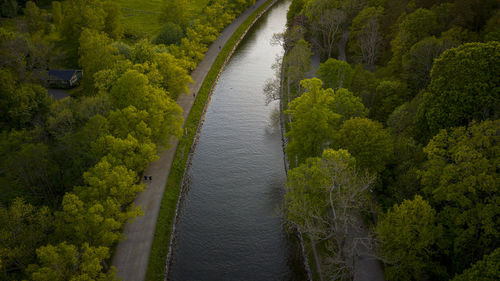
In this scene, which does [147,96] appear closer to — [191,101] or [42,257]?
[191,101]

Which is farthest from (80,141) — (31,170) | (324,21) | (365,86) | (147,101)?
(324,21)

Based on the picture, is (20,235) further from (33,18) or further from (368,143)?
(33,18)

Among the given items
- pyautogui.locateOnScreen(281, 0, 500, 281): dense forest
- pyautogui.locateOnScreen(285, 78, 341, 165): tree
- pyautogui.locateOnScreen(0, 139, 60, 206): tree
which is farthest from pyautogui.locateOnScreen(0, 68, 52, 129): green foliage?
pyautogui.locateOnScreen(281, 0, 500, 281): dense forest

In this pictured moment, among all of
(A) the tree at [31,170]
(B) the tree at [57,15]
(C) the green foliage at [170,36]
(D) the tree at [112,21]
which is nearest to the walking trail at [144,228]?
(A) the tree at [31,170]

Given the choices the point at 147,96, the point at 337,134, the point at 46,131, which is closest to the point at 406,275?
the point at 337,134

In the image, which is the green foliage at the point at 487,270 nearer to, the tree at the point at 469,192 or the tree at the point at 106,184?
the tree at the point at 469,192
